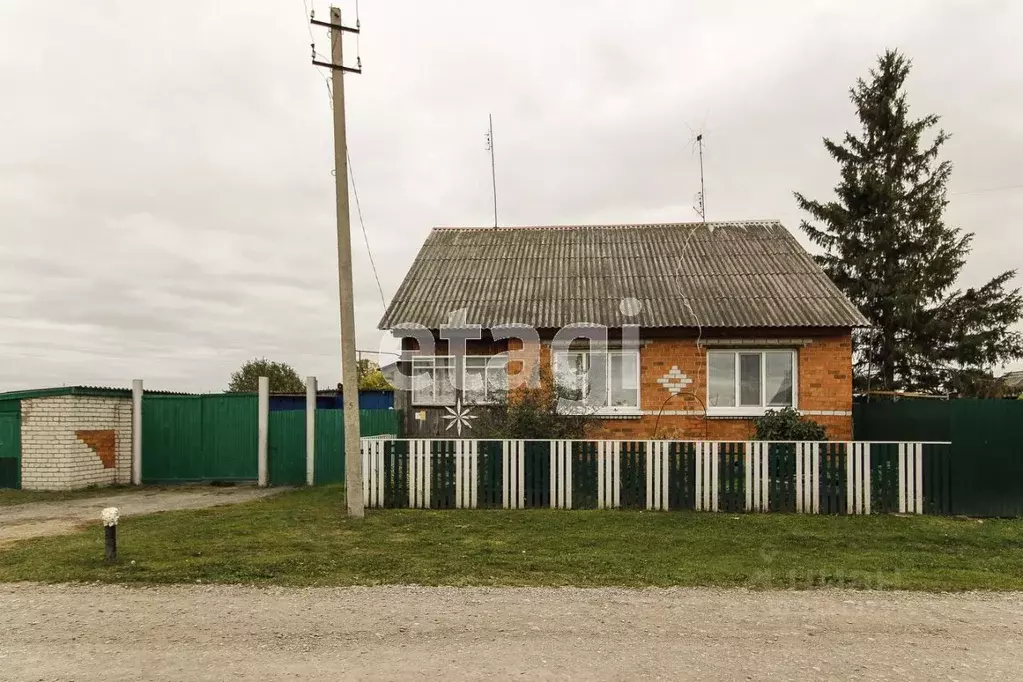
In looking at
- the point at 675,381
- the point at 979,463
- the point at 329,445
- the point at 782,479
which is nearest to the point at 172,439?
the point at 329,445

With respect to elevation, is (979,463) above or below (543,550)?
above

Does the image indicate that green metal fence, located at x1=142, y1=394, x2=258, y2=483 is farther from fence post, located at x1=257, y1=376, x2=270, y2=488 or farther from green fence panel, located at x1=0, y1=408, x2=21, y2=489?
green fence panel, located at x1=0, y1=408, x2=21, y2=489

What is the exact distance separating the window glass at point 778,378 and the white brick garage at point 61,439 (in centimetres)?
1417

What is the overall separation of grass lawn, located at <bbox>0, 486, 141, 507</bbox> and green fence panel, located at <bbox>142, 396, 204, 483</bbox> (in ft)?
3.64

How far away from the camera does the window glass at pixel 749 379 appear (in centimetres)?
1438

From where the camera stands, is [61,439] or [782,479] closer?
[782,479]

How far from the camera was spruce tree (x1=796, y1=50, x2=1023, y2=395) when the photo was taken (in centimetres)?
2283

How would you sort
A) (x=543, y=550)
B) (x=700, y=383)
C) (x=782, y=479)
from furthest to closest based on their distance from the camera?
(x=700, y=383)
(x=782, y=479)
(x=543, y=550)

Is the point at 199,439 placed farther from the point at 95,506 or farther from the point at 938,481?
the point at 938,481

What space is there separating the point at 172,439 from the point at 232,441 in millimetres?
1416

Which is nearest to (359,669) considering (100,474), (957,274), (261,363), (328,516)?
(328,516)

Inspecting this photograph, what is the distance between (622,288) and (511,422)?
16.8 feet

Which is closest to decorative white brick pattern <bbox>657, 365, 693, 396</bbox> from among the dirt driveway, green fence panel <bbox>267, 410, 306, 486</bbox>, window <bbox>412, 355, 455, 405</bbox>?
window <bbox>412, 355, 455, 405</bbox>

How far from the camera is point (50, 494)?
1400 centimetres
